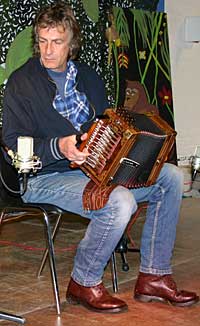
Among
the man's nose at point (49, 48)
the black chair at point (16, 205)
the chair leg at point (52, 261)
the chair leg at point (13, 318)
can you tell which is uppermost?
the man's nose at point (49, 48)

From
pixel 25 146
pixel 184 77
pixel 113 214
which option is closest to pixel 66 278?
pixel 113 214

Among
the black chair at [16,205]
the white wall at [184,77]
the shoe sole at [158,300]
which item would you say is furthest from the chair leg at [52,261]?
the white wall at [184,77]

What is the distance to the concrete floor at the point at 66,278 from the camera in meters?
2.83

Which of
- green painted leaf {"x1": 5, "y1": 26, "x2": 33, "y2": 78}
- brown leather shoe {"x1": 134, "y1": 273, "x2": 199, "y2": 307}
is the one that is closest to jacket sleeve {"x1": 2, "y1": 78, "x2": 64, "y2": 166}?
brown leather shoe {"x1": 134, "y1": 273, "x2": 199, "y2": 307}

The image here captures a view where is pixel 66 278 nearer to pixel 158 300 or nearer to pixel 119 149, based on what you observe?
pixel 158 300

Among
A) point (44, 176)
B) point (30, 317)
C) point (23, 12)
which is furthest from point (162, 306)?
point (23, 12)

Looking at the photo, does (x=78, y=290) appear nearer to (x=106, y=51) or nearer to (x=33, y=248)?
(x=33, y=248)

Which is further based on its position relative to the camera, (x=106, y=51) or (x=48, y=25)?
(x=106, y=51)

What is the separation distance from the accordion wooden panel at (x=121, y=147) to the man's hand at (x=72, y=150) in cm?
3

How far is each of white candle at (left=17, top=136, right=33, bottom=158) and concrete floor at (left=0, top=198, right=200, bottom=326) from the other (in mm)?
709

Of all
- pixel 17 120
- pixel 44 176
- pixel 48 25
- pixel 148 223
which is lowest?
pixel 148 223

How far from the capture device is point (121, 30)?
577 centimetres

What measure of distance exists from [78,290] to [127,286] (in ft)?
1.63

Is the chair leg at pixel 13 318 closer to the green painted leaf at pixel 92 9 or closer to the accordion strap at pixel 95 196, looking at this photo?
the accordion strap at pixel 95 196
